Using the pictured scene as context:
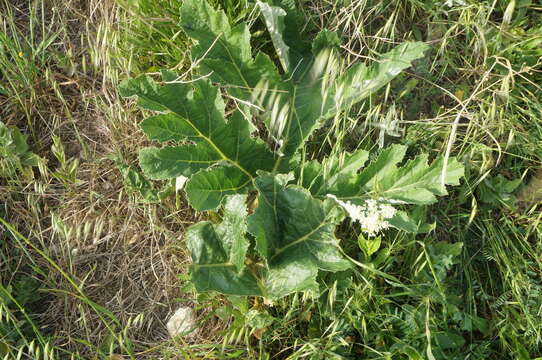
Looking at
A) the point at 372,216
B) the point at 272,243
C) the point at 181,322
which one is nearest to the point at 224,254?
the point at 272,243

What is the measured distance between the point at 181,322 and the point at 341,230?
2.34 feet

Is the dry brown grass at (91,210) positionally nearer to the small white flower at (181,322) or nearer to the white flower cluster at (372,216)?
the small white flower at (181,322)

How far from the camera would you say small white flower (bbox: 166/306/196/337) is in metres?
2.09

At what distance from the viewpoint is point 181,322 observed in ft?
6.86

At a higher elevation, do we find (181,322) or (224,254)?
(224,254)

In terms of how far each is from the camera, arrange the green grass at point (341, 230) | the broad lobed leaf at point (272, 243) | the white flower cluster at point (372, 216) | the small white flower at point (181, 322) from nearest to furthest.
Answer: the white flower cluster at point (372, 216), the broad lobed leaf at point (272, 243), the green grass at point (341, 230), the small white flower at point (181, 322)

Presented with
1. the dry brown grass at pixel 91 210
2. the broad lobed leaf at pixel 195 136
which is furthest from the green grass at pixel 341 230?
the broad lobed leaf at pixel 195 136

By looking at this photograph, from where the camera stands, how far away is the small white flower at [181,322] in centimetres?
209

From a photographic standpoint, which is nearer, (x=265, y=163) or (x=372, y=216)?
(x=372, y=216)

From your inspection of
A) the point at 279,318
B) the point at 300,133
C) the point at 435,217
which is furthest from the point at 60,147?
the point at 435,217

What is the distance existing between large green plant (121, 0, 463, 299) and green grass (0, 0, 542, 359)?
0.11 m

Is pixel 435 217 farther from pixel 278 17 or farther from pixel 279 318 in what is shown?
pixel 278 17

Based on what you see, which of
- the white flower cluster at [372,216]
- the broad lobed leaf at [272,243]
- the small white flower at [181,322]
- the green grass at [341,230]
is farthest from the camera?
the small white flower at [181,322]

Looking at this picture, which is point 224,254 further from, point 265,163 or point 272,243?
point 265,163
